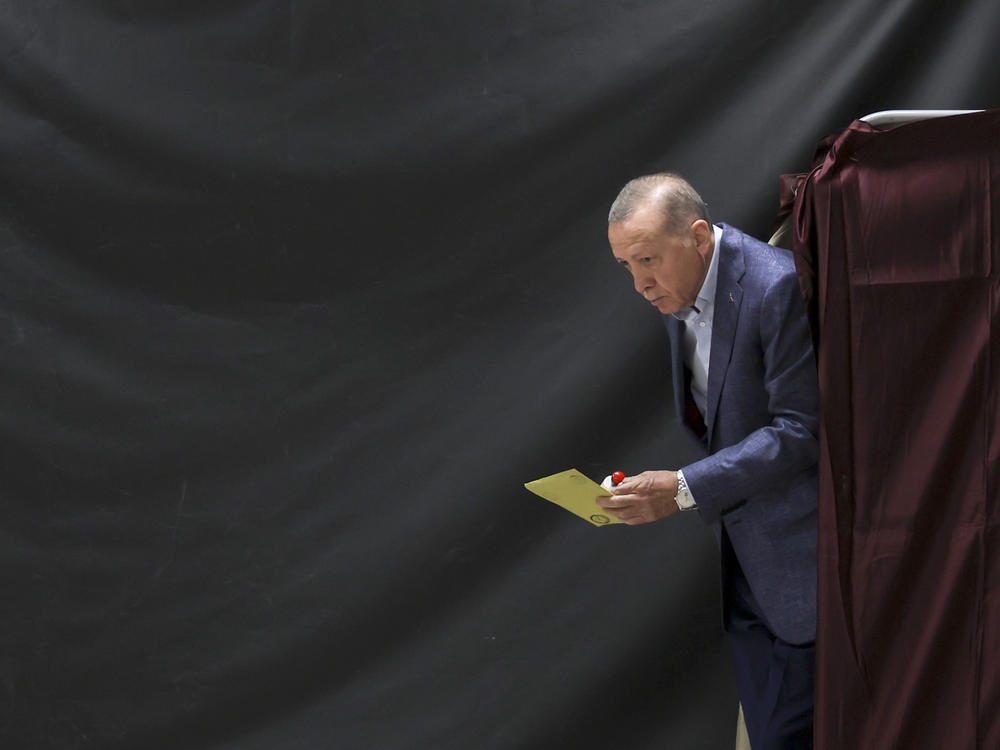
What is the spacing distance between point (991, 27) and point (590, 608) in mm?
1484

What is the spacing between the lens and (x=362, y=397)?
252 cm

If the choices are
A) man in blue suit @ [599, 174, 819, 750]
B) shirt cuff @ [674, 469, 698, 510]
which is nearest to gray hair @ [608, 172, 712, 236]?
man in blue suit @ [599, 174, 819, 750]

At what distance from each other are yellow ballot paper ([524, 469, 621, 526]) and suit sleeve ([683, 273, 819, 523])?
0.52 ft

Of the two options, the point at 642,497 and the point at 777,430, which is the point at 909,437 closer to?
the point at 777,430

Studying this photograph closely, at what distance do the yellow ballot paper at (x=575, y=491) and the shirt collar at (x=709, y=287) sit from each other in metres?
0.35

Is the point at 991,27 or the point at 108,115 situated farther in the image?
the point at 108,115

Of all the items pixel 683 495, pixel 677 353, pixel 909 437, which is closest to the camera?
pixel 909 437

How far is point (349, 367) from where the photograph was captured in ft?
8.26

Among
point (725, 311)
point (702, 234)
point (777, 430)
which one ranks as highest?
point (702, 234)

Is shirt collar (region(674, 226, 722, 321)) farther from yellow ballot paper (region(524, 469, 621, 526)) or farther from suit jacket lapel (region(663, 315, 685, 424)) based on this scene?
yellow ballot paper (region(524, 469, 621, 526))

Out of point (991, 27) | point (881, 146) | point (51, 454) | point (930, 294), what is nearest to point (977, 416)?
point (930, 294)

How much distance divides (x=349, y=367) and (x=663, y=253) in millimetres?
976

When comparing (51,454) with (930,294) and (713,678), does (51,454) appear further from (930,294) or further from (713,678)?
(930,294)

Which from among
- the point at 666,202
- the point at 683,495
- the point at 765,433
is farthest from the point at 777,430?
the point at 666,202
